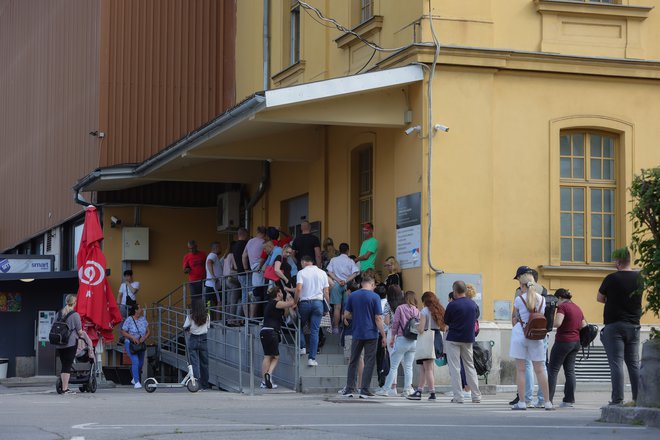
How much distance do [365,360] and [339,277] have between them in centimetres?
286

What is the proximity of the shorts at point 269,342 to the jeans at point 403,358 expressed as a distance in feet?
6.43

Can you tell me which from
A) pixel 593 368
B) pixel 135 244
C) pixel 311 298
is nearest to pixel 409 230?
pixel 311 298

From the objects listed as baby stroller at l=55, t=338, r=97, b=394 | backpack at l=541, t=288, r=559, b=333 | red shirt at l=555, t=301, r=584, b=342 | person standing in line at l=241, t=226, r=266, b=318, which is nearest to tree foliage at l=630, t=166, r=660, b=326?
backpack at l=541, t=288, r=559, b=333

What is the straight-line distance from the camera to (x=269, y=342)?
1922 cm

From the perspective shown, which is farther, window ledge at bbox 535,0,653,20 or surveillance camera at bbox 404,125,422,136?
window ledge at bbox 535,0,653,20

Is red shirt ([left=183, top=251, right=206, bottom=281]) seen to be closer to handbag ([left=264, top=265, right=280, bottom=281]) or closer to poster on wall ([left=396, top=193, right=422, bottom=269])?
handbag ([left=264, top=265, right=280, bottom=281])

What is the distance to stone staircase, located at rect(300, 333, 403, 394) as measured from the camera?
1898 cm

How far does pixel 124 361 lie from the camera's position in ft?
95.3

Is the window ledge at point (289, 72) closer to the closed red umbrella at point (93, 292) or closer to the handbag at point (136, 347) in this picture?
the closed red umbrella at point (93, 292)

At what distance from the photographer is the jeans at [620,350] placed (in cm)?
1445

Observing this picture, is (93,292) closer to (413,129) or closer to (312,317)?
(312,317)

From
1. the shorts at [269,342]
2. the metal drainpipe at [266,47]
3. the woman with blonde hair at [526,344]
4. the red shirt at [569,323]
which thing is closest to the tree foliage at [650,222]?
the woman with blonde hair at [526,344]

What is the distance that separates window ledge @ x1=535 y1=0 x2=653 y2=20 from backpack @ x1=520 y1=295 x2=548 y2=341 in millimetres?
6721

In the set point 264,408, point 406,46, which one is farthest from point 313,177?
point 264,408
